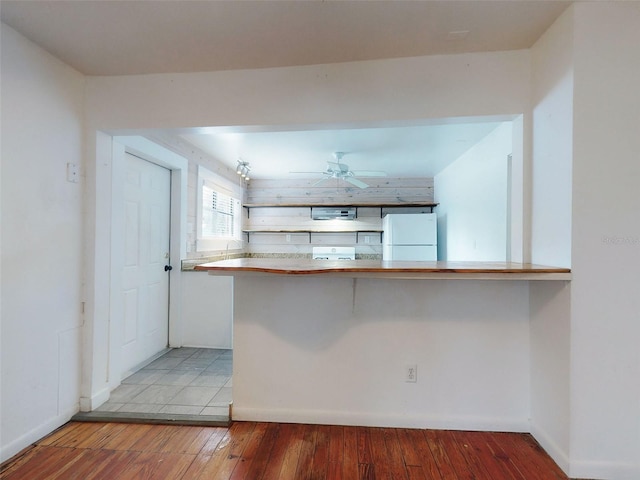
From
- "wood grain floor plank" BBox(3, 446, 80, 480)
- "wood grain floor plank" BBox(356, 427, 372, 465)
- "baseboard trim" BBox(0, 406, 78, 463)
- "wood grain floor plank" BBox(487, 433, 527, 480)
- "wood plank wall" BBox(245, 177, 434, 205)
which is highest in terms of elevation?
"wood plank wall" BBox(245, 177, 434, 205)

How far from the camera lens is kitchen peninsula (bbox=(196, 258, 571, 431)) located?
1864 mm

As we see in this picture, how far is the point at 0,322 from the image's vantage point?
5.09ft

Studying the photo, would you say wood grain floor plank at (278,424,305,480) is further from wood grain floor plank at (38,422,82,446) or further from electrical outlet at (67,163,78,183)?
electrical outlet at (67,163,78,183)

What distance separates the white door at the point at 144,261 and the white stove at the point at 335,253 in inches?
105

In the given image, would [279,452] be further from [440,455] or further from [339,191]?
[339,191]

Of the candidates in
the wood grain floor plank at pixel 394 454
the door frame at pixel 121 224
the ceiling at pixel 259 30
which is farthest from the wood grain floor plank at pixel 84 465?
the ceiling at pixel 259 30

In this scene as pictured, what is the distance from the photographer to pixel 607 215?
4.74 feet

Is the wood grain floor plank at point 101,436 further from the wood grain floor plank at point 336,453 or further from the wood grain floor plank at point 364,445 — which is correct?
the wood grain floor plank at point 364,445

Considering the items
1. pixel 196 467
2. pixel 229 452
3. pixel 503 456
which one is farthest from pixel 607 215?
pixel 196 467

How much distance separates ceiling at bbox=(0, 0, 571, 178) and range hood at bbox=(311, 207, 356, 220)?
342 cm

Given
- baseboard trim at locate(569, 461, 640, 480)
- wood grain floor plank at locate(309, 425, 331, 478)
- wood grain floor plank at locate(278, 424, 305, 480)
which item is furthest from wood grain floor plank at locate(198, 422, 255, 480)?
baseboard trim at locate(569, 461, 640, 480)

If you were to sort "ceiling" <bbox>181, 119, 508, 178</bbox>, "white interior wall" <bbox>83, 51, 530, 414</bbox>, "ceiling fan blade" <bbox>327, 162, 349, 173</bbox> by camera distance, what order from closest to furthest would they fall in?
"white interior wall" <bbox>83, 51, 530, 414</bbox>, "ceiling" <bbox>181, 119, 508, 178</bbox>, "ceiling fan blade" <bbox>327, 162, 349, 173</bbox>

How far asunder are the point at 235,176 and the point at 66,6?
135 inches

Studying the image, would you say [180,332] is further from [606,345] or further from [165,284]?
[606,345]
